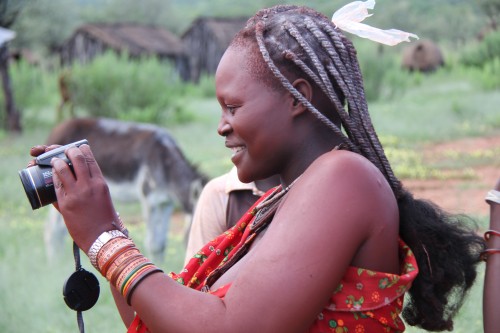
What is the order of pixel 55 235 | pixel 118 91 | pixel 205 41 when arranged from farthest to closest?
pixel 205 41 → pixel 118 91 → pixel 55 235

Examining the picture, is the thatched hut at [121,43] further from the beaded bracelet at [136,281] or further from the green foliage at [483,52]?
the beaded bracelet at [136,281]

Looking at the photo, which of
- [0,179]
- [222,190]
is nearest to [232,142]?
[222,190]

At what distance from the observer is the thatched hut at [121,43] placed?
37062 mm

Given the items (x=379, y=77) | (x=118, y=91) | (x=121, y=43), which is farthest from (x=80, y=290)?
(x=121, y=43)

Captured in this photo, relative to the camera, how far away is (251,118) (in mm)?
1794

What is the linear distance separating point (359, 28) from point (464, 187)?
765 centimetres

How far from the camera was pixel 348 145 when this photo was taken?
1.84m

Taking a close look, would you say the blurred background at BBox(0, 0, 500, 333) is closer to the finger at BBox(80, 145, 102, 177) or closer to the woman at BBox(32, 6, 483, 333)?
the woman at BBox(32, 6, 483, 333)

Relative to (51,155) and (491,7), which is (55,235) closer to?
(491,7)

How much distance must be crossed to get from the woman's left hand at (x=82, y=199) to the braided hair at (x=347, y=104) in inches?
17.4

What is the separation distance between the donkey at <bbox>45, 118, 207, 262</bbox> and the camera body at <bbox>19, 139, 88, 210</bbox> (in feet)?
19.4

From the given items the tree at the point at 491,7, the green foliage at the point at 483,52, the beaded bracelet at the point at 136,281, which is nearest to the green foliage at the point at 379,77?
the green foliage at the point at 483,52

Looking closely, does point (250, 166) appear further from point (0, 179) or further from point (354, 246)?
point (0, 179)

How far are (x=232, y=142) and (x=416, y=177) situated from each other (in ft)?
28.3
